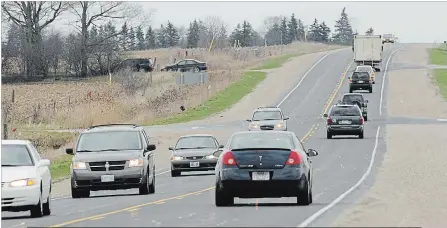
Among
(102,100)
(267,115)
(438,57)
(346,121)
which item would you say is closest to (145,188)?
(346,121)

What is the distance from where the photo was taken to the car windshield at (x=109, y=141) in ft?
83.1

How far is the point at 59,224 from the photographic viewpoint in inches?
680

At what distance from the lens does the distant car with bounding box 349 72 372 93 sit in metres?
77.3

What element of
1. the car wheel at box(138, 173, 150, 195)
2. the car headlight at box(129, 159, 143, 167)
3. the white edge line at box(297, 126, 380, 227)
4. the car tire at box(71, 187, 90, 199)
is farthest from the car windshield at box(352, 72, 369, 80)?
the car headlight at box(129, 159, 143, 167)

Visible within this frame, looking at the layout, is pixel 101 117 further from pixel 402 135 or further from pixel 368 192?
pixel 368 192

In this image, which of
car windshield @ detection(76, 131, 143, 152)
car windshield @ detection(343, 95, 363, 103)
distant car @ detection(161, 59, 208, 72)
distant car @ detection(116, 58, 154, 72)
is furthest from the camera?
distant car @ detection(116, 58, 154, 72)

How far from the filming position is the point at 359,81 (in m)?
77.6

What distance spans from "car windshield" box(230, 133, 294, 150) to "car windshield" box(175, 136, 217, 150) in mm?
14082

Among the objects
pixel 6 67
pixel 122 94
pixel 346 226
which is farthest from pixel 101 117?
pixel 346 226

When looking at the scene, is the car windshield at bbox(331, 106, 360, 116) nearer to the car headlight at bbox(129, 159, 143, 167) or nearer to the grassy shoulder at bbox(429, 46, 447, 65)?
the car headlight at bbox(129, 159, 143, 167)

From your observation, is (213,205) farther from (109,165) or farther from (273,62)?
(273,62)

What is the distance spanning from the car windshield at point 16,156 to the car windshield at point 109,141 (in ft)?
14.4

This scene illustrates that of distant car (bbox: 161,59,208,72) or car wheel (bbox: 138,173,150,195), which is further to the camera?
distant car (bbox: 161,59,208,72)

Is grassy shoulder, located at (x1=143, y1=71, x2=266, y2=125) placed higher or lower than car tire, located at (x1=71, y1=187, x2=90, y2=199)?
lower
